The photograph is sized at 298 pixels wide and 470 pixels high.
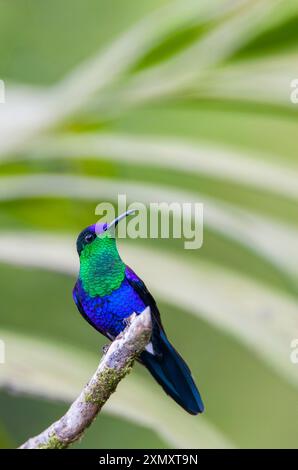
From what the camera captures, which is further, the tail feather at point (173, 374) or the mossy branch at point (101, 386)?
the tail feather at point (173, 374)

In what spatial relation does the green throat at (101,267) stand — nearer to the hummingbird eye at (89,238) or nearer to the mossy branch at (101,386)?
the hummingbird eye at (89,238)

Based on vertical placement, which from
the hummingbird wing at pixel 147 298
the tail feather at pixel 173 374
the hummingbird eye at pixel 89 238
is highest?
the hummingbird eye at pixel 89 238

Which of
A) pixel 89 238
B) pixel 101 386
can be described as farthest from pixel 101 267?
pixel 101 386

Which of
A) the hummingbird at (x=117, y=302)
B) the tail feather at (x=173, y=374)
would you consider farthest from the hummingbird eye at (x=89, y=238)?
the tail feather at (x=173, y=374)

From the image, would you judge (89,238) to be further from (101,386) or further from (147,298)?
(101,386)

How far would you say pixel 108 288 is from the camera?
0.75 meters

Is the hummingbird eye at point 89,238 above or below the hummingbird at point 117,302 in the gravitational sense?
above

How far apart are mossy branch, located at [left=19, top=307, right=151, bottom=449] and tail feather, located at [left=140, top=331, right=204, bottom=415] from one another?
9 centimetres

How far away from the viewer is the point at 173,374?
70 centimetres

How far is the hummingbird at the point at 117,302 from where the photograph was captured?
0.68 meters

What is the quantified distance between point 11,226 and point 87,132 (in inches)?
5.6

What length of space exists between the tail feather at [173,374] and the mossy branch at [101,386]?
0.09 meters

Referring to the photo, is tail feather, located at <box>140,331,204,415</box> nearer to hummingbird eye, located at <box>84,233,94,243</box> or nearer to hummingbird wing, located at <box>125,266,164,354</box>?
hummingbird wing, located at <box>125,266,164,354</box>

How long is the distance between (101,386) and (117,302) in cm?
17
